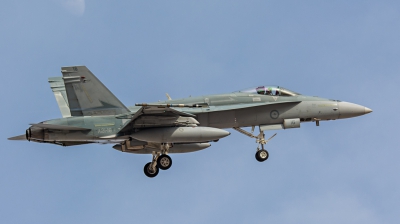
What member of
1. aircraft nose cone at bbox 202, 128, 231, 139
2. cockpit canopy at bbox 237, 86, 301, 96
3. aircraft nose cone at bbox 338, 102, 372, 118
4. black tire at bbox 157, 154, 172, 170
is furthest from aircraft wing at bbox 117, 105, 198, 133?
aircraft nose cone at bbox 338, 102, 372, 118

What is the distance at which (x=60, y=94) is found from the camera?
28.1 m

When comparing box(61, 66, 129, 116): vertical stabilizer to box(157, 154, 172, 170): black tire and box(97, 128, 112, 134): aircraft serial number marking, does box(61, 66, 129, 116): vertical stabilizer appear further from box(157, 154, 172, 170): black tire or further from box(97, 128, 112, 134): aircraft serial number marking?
box(157, 154, 172, 170): black tire

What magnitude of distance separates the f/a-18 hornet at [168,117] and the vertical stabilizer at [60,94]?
0.14ft

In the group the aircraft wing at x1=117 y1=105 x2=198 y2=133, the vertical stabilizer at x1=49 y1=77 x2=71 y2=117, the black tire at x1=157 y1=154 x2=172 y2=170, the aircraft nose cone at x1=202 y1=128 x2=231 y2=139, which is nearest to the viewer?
the aircraft nose cone at x1=202 y1=128 x2=231 y2=139

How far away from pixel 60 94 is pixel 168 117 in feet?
19.1

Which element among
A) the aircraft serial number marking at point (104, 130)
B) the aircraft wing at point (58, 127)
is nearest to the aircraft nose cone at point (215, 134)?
the aircraft serial number marking at point (104, 130)

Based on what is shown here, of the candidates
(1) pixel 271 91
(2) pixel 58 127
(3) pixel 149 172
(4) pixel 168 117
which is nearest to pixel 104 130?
(2) pixel 58 127

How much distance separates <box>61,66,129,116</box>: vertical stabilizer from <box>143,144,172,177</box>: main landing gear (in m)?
2.69

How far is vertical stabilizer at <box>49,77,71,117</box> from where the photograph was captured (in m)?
27.3

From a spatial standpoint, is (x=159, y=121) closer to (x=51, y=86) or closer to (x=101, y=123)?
(x=101, y=123)

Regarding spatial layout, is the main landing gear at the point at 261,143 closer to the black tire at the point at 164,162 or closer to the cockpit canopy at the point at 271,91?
the cockpit canopy at the point at 271,91

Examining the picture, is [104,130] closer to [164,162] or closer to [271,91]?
[164,162]

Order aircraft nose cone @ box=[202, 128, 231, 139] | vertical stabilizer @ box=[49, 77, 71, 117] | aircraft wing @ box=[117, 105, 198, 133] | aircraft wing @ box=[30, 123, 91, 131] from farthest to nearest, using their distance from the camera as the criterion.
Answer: vertical stabilizer @ box=[49, 77, 71, 117]
aircraft wing @ box=[117, 105, 198, 133]
aircraft nose cone @ box=[202, 128, 231, 139]
aircraft wing @ box=[30, 123, 91, 131]

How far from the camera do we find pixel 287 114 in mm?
25844
